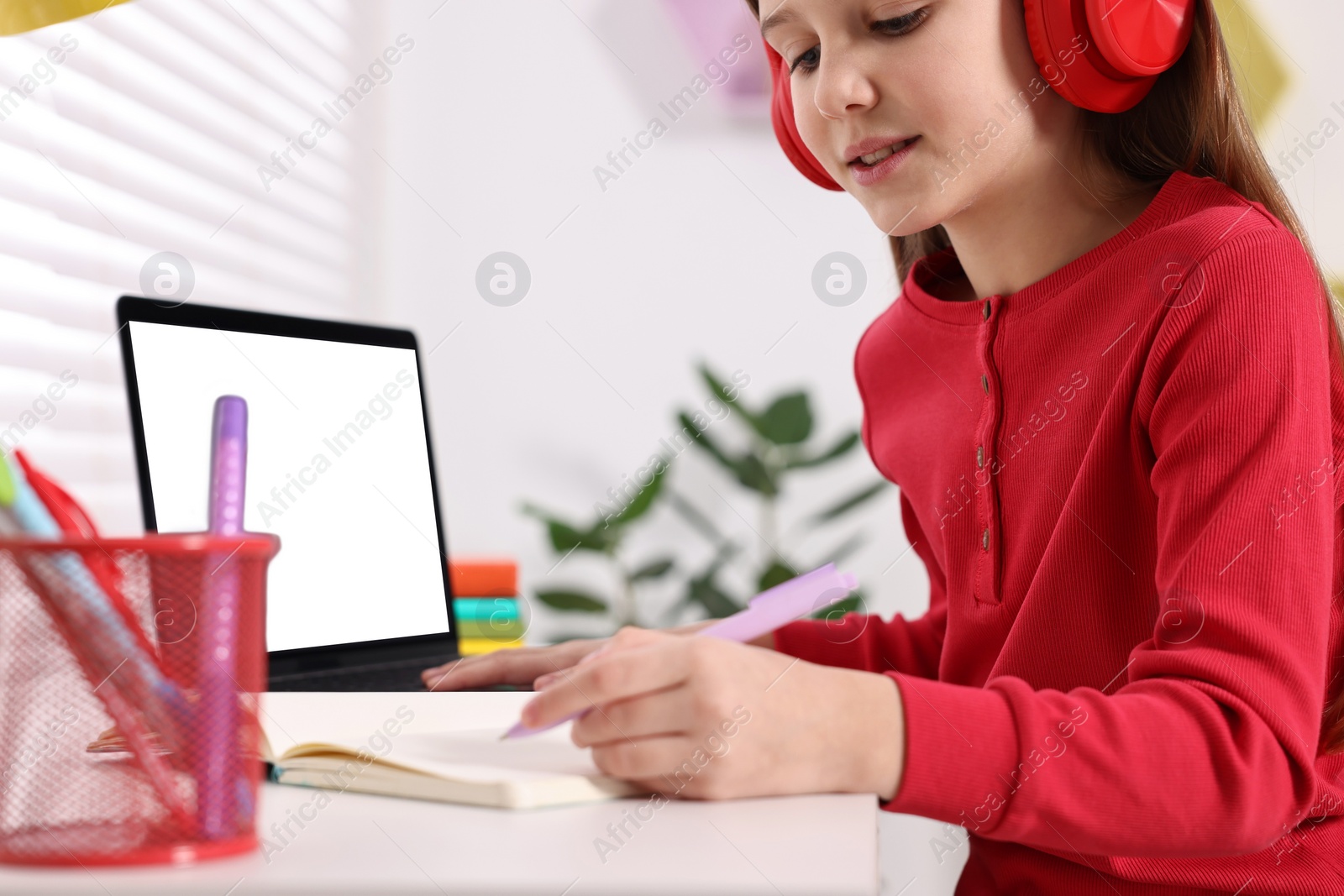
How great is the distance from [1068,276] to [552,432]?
1675 millimetres

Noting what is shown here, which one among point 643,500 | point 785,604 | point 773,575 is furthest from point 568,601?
point 785,604

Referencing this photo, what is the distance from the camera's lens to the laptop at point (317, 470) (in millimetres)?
862

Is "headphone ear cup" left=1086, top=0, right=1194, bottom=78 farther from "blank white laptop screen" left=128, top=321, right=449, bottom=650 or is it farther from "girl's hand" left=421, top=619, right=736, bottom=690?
"blank white laptop screen" left=128, top=321, right=449, bottom=650

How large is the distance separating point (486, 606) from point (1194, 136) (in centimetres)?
91

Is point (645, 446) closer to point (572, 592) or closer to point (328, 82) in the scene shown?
point (572, 592)

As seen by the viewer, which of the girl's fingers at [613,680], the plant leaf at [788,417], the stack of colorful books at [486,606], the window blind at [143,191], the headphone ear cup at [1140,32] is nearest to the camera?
the girl's fingers at [613,680]

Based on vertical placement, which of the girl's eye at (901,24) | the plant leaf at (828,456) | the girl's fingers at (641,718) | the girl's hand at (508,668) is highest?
the girl's eye at (901,24)

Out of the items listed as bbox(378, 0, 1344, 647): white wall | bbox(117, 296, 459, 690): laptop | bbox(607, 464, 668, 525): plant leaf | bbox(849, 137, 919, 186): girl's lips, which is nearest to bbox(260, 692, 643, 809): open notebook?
bbox(117, 296, 459, 690): laptop

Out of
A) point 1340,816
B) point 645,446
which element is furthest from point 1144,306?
point 645,446

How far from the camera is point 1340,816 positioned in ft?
2.39

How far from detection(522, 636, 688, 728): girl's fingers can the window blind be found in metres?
0.87

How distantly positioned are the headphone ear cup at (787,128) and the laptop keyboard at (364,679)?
0.58 m

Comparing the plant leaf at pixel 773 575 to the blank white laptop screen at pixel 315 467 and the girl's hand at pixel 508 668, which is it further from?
the girl's hand at pixel 508 668

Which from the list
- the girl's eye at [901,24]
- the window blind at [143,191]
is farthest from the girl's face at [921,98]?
the window blind at [143,191]
